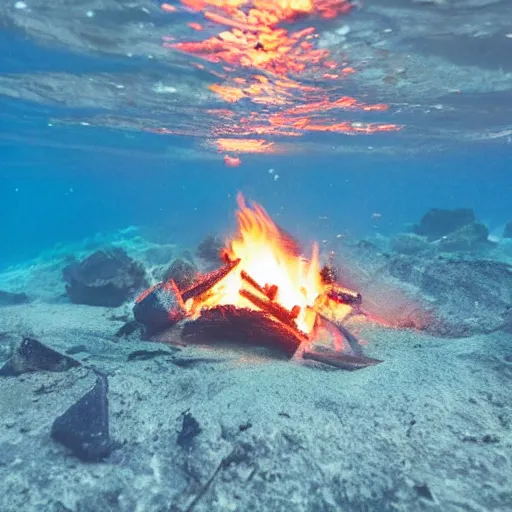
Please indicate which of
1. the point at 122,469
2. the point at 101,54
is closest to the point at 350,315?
the point at 122,469

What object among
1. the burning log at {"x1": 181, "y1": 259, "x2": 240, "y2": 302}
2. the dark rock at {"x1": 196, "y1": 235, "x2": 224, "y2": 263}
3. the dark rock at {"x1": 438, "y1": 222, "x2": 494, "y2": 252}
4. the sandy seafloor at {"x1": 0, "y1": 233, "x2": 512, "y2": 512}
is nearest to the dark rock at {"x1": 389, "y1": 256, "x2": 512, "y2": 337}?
the sandy seafloor at {"x1": 0, "y1": 233, "x2": 512, "y2": 512}

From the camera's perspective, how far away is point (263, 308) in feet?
22.9

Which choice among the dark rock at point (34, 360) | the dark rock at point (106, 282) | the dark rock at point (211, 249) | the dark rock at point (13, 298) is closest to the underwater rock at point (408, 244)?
the dark rock at point (211, 249)

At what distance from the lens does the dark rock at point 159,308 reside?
677 centimetres

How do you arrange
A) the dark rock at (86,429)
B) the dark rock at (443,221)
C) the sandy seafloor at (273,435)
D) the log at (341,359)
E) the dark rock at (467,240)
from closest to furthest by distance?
the sandy seafloor at (273,435) → the dark rock at (86,429) → the log at (341,359) → the dark rock at (467,240) → the dark rock at (443,221)

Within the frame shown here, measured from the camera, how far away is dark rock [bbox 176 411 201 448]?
417cm

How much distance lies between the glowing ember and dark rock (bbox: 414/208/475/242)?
20424 millimetres

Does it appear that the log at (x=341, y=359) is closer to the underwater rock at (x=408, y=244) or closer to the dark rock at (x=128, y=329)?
the dark rock at (x=128, y=329)

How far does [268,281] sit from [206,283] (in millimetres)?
1877

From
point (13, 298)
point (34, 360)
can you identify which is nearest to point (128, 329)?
point (34, 360)

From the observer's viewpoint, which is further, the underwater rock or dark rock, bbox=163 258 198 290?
the underwater rock

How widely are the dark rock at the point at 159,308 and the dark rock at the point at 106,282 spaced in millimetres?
4649

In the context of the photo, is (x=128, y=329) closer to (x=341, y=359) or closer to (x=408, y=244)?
(x=341, y=359)

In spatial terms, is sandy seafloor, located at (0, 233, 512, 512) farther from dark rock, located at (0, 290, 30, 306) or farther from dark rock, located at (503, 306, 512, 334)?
dark rock, located at (0, 290, 30, 306)
